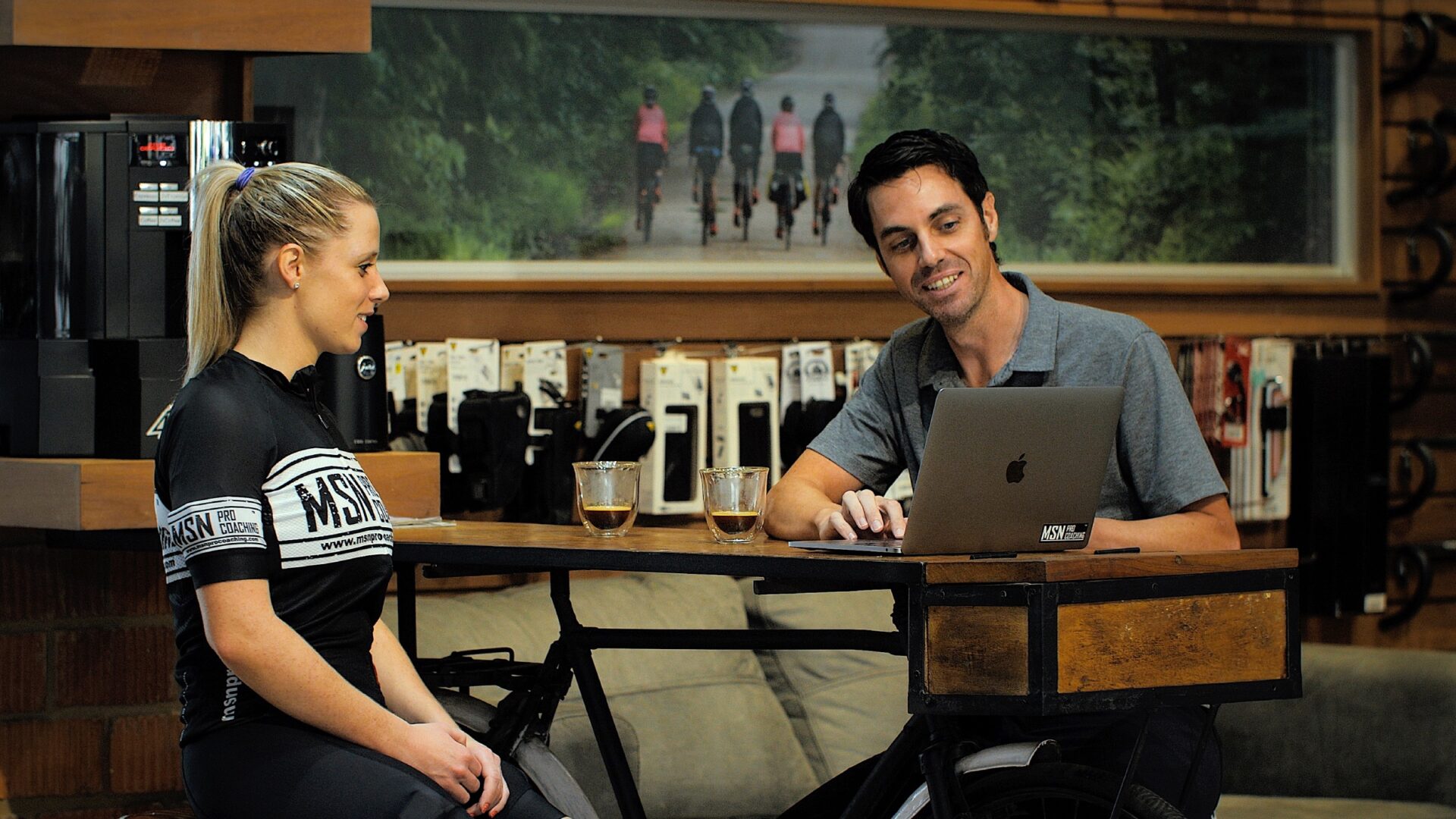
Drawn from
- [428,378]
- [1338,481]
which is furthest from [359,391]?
[1338,481]

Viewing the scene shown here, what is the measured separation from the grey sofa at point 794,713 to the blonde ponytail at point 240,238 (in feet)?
4.97

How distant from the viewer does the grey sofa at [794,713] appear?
3.25 metres

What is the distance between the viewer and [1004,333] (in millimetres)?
2396

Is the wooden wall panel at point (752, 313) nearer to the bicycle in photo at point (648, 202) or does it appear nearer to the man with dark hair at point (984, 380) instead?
the bicycle in photo at point (648, 202)

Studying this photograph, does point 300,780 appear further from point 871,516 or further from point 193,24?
point 193,24

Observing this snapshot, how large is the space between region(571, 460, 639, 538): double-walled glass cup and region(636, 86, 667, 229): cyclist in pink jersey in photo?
1.64 meters

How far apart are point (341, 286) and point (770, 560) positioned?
2.01ft

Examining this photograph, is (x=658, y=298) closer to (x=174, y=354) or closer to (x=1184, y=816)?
(x=174, y=354)

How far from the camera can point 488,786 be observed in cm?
183

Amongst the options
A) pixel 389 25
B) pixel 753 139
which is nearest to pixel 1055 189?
pixel 753 139

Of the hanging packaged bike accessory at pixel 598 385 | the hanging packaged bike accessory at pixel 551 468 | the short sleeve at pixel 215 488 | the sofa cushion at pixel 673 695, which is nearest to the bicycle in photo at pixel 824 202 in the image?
the hanging packaged bike accessory at pixel 598 385

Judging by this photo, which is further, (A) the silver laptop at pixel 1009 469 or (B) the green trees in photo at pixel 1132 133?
(B) the green trees in photo at pixel 1132 133

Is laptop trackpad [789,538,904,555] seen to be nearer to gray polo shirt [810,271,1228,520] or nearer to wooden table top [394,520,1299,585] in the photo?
wooden table top [394,520,1299,585]

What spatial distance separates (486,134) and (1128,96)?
5.58ft
